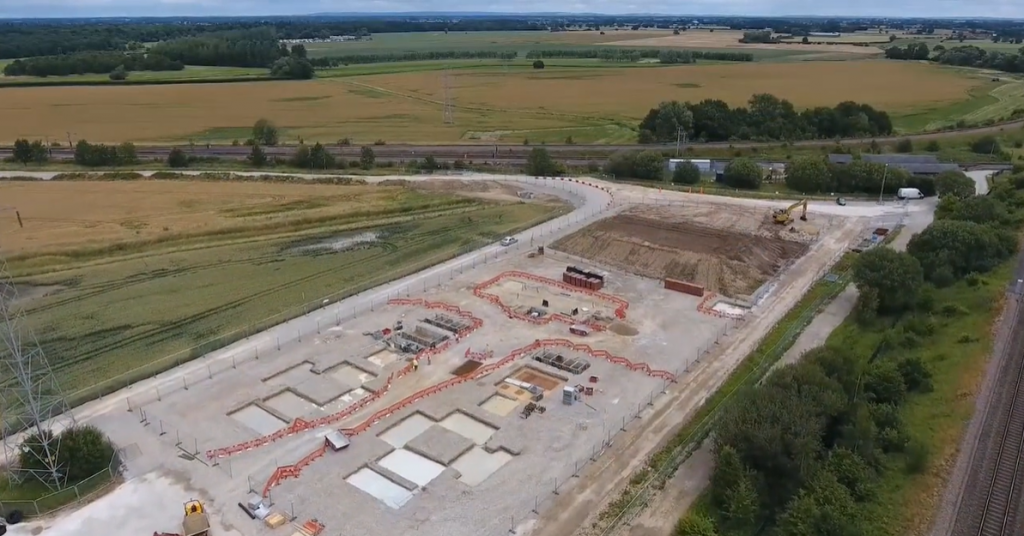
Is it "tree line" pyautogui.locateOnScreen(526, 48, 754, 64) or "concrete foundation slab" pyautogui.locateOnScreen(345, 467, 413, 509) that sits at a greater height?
"tree line" pyautogui.locateOnScreen(526, 48, 754, 64)

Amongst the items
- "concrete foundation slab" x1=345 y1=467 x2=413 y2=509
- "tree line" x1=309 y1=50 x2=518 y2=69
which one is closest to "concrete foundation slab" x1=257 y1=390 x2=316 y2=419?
"concrete foundation slab" x1=345 y1=467 x2=413 y2=509

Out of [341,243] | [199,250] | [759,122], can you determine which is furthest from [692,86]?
[199,250]

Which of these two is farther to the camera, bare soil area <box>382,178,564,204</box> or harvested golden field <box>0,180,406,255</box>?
bare soil area <box>382,178,564,204</box>

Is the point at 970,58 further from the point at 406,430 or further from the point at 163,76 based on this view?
the point at 163,76

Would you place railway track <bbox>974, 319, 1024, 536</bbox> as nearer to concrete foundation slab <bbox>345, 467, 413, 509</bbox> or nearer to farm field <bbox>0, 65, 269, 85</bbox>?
concrete foundation slab <bbox>345, 467, 413, 509</bbox>

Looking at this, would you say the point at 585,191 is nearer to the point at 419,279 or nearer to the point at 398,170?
the point at 398,170

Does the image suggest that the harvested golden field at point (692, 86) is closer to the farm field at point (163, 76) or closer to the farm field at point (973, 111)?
the farm field at point (973, 111)
